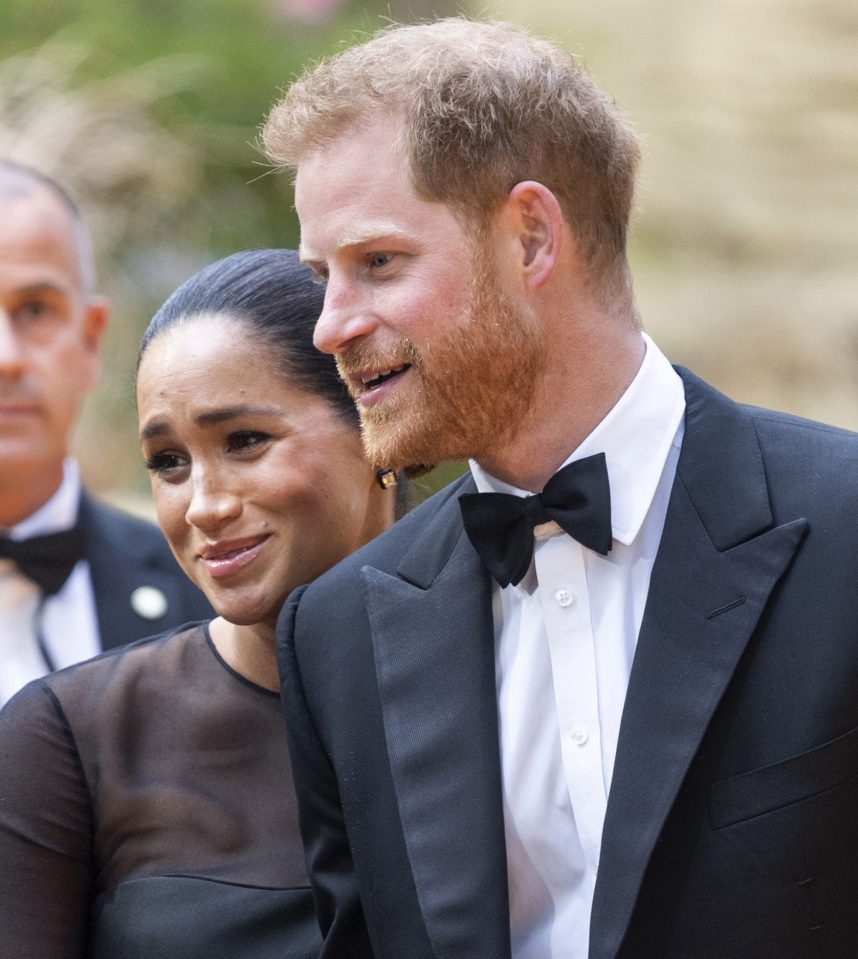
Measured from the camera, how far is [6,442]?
3756 millimetres

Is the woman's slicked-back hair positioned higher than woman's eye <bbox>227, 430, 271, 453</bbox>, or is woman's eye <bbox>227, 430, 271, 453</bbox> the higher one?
the woman's slicked-back hair

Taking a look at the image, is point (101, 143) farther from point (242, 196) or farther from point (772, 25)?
point (772, 25)

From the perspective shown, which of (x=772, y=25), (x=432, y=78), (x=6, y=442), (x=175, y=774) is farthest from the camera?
(x=772, y=25)

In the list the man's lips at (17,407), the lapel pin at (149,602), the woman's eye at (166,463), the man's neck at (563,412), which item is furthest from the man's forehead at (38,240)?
the man's neck at (563,412)

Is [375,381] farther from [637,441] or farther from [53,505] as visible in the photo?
[53,505]

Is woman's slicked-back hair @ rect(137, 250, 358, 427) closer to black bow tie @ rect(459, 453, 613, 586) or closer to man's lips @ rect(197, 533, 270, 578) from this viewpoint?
man's lips @ rect(197, 533, 270, 578)

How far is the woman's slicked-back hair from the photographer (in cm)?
255

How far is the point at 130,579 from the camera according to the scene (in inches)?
146

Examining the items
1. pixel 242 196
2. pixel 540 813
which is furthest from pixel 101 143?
pixel 540 813

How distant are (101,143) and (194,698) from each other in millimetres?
3248

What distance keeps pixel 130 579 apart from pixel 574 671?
1978mm

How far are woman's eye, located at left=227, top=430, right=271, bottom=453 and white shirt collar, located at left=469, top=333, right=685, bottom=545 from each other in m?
0.60

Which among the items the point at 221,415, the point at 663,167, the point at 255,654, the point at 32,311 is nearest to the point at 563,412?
the point at 221,415

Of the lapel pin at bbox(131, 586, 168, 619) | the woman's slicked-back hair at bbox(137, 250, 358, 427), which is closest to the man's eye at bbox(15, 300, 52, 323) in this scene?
the lapel pin at bbox(131, 586, 168, 619)
